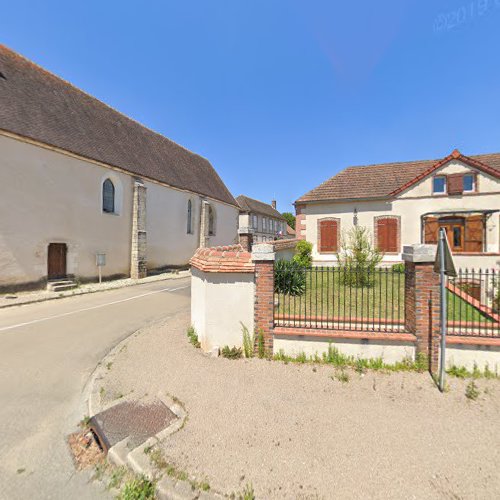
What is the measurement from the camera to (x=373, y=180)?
15.5 metres

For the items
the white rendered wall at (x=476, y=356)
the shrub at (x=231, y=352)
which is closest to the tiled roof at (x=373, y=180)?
the white rendered wall at (x=476, y=356)

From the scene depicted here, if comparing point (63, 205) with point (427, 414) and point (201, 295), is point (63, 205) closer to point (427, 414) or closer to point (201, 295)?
point (201, 295)

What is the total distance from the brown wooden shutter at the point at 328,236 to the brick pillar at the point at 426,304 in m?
10.8

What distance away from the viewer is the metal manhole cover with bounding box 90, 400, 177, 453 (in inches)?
109

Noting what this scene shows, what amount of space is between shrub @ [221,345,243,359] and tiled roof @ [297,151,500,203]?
12147 millimetres

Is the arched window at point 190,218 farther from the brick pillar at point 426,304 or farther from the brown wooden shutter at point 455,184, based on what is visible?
the brick pillar at point 426,304

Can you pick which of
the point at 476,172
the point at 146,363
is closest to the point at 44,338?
the point at 146,363

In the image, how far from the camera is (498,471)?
2.40 metres

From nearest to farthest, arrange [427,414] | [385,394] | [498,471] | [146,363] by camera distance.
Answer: [498,471] < [427,414] < [385,394] < [146,363]

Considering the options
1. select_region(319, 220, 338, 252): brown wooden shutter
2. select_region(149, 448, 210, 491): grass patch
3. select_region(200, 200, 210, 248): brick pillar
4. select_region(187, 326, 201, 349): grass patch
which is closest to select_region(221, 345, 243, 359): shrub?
select_region(187, 326, 201, 349): grass patch

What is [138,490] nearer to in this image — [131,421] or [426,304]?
[131,421]

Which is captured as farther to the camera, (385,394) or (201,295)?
(201,295)

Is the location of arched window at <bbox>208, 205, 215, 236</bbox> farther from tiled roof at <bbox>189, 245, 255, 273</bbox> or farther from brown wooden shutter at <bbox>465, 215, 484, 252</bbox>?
tiled roof at <bbox>189, 245, 255, 273</bbox>

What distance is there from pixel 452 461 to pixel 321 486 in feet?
4.53
